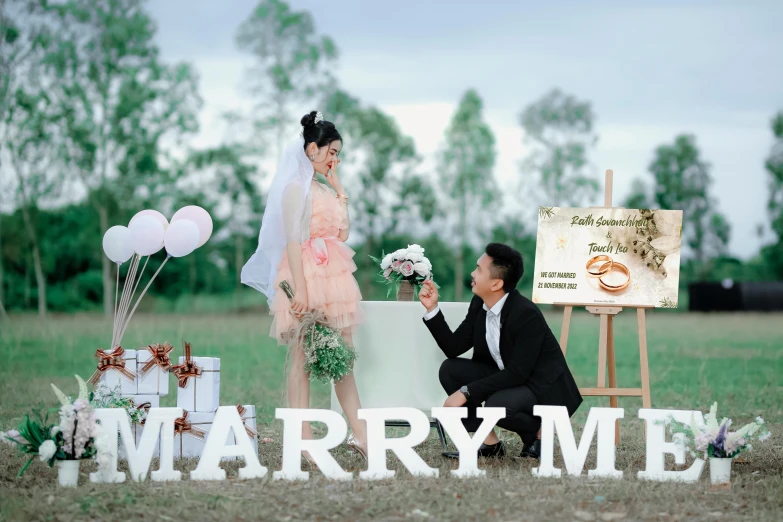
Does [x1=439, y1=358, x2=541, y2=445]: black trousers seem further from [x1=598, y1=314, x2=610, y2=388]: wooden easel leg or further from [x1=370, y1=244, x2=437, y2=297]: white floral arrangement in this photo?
[x1=598, y1=314, x2=610, y2=388]: wooden easel leg

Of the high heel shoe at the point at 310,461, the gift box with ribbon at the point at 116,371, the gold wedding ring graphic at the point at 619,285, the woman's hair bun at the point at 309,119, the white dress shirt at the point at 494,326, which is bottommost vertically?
the high heel shoe at the point at 310,461

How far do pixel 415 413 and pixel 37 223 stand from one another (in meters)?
22.5

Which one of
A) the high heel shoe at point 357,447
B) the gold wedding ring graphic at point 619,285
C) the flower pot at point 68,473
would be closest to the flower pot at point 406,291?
the high heel shoe at point 357,447

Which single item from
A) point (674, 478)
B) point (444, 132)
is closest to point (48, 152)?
point (444, 132)

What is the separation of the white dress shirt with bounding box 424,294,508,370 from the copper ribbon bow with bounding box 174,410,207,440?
150 centimetres

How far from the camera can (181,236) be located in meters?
5.68

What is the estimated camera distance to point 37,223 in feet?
81.4

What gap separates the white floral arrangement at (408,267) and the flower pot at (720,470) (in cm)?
206

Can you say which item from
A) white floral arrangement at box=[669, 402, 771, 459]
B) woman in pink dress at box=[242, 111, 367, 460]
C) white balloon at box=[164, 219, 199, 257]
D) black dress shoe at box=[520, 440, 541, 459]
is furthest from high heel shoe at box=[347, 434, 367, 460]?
white floral arrangement at box=[669, 402, 771, 459]

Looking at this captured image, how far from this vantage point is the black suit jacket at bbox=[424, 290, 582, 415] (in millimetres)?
5078

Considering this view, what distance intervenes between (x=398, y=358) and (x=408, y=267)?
59 cm

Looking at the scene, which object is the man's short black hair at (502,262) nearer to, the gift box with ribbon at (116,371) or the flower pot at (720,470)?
the flower pot at (720,470)

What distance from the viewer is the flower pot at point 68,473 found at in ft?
14.5

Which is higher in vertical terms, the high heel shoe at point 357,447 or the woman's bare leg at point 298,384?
the woman's bare leg at point 298,384
